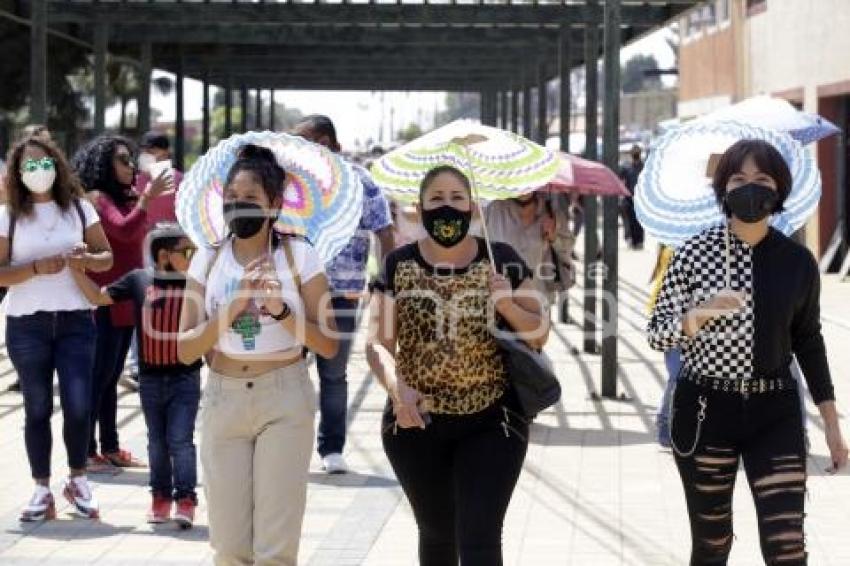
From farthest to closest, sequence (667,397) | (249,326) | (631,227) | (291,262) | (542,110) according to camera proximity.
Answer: (631,227)
(542,110)
(667,397)
(291,262)
(249,326)

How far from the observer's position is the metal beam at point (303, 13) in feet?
52.3

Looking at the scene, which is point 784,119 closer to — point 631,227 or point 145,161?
point 145,161

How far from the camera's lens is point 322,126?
9.39 metres

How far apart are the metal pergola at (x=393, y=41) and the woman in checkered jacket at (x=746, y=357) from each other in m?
6.92

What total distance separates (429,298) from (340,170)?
95cm

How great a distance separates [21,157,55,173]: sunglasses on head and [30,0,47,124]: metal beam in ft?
16.3

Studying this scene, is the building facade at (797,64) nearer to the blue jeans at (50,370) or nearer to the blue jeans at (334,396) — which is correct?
the blue jeans at (334,396)

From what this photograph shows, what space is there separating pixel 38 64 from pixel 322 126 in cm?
475

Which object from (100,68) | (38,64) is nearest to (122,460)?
(38,64)

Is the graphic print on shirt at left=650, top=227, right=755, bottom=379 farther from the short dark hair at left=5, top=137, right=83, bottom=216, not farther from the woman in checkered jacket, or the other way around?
the short dark hair at left=5, top=137, right=83, bottom=216

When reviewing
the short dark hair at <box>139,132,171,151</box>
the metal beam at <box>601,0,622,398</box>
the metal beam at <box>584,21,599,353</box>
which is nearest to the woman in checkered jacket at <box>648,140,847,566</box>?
the short dark hair at <box>139,132,171,151</box>

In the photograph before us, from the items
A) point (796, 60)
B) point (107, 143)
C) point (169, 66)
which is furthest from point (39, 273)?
point (796, 60)

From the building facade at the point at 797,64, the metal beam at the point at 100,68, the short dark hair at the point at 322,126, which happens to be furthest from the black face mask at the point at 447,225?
the building facade at the point at 797,64

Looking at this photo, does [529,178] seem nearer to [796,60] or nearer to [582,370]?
[582,370]
